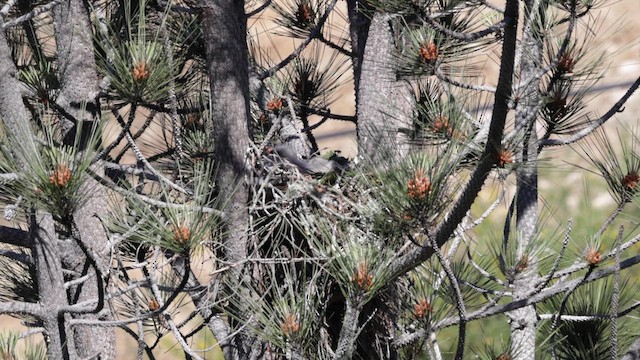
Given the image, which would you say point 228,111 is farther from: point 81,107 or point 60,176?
point 60,176

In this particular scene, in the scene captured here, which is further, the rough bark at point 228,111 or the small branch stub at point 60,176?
the rough bark at point 228,111

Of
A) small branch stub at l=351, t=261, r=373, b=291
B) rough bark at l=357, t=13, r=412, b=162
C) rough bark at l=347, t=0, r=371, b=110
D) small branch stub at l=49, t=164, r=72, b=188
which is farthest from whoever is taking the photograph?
rough bark at l=347, t=0, r=371, b=110

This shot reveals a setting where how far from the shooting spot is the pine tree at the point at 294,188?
134 cm

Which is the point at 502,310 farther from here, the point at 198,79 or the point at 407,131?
the point at 198,79

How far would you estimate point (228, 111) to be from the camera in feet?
5.55

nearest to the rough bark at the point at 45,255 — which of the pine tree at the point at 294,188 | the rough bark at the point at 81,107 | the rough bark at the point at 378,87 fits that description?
the pine tree at the point at 294,188

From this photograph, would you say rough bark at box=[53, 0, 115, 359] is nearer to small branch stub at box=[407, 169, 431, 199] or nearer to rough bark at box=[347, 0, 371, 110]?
rough bark at box=[347, 0, 371, 110]

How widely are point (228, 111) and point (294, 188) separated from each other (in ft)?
0.60

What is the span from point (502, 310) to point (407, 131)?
346 millimetres

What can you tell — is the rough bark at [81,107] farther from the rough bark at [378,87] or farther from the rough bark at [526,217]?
the rough bark at [526,217]

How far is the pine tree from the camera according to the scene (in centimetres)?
134

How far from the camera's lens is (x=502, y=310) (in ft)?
5.00

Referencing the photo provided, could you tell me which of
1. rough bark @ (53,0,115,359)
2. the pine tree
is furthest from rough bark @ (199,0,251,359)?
rough bark @ (53,0,115,359)

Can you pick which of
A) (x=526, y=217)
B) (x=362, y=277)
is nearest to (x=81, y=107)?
(x=362, y=277)
